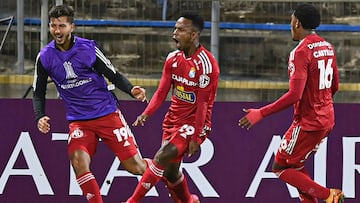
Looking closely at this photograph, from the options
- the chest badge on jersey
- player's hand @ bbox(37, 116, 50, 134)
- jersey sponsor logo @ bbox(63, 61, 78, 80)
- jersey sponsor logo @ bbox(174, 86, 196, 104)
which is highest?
jersey sponsor logo @ bbox(63, 61, 78, 80)

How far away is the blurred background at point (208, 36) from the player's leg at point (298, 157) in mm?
2042

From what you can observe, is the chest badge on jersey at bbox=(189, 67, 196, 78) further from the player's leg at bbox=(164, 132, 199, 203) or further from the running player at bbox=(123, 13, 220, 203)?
the player's leg at bbox=(164, 132, 199, 203)

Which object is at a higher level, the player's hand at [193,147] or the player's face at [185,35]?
the player's face at [185,35]

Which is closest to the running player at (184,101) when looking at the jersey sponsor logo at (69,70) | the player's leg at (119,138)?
the player's leg at (119,138)

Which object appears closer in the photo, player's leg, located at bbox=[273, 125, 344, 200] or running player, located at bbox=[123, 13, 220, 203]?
player's leg, located at bbox=[273, 125, 344, 200]

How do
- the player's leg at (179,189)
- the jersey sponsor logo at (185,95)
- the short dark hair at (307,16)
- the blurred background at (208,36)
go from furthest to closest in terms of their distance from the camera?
1. the blurred background at (208,36)
2. the player's leg at (179,189)
3. the jersey sponsor logo at (185,95)
4. the short dark hair at (307,16)

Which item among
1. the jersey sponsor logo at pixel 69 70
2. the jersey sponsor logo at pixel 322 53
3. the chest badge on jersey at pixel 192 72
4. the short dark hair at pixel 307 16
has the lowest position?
the chest badge on jersey at pixel 192 72

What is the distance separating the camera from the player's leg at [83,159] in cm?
1016

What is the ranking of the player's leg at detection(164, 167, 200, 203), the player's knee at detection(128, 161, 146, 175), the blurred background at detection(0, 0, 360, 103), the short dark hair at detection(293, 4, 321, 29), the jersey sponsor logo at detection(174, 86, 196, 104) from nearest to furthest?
the short dark hair at detection(293, 4, 321, 29) → the player's knee at detection(128, 161, 146, 175) → the jersey sponsor logo at detection(174, 86, 196, 104) → the player's leg at detection(164, 167, 200, 203) → the blurred background at detection(0, 0, 360, 103)

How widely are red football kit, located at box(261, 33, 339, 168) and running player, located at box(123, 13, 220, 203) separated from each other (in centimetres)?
87

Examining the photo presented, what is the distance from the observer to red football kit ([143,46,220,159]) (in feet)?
34.7

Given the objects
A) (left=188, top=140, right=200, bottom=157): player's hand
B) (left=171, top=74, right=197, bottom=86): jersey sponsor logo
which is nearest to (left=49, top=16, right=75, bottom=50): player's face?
(left=171, top=74, right=197, bottom=86): jersey sponsor logo

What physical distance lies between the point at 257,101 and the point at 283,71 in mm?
718

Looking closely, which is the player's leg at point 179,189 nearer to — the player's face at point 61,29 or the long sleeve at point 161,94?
the long sleeve at point 161,94
